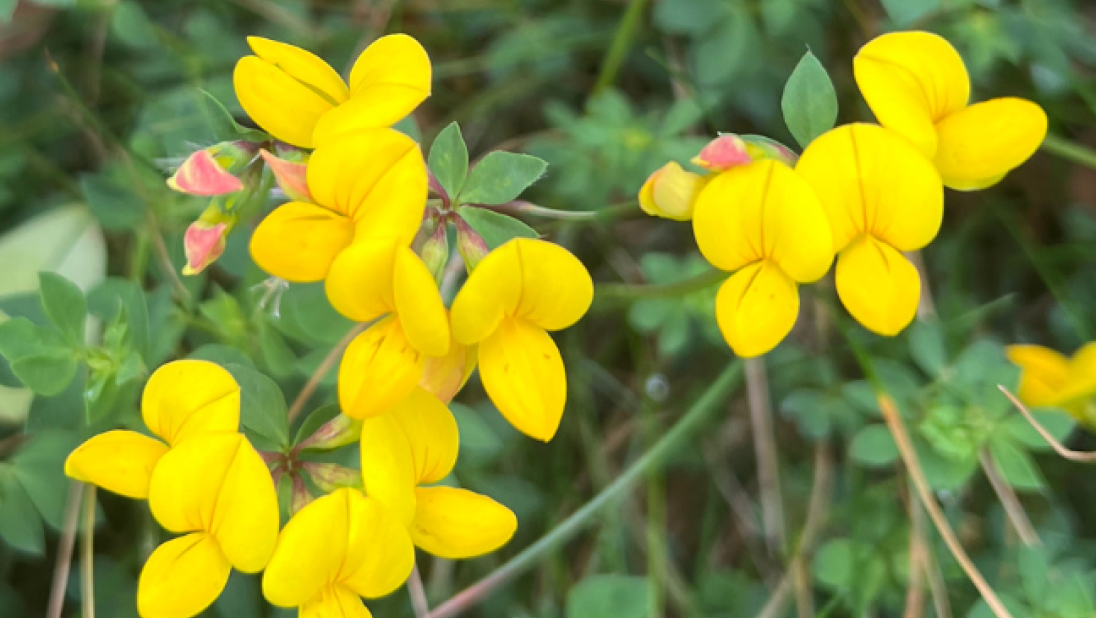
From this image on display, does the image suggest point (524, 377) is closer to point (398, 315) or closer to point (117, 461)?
point (398, 315)

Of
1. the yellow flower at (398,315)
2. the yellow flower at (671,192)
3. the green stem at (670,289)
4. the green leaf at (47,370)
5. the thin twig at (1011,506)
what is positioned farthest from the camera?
the thin twig at (1011,506)

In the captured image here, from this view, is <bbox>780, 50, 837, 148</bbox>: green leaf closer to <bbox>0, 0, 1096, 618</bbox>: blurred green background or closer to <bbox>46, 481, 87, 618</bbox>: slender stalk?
<bbox>0, 0, 1096, 618</bbox>: blurred green background

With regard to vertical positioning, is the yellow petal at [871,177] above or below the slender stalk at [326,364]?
above

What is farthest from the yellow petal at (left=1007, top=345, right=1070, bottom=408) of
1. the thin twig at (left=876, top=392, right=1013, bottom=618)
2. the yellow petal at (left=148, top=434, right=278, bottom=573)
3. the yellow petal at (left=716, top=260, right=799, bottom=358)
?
the yellow petal at (left=148, top=434, right=278, bottom=573)

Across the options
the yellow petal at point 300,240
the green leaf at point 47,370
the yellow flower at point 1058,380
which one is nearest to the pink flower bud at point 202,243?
the yellow petal at point 300,240

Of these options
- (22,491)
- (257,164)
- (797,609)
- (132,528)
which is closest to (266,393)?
(257,164)

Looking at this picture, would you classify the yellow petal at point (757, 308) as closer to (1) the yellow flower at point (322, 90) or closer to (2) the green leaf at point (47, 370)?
(1) the yellow flower at point (322, 90)

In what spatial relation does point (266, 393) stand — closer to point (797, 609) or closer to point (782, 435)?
point (797, 609)
